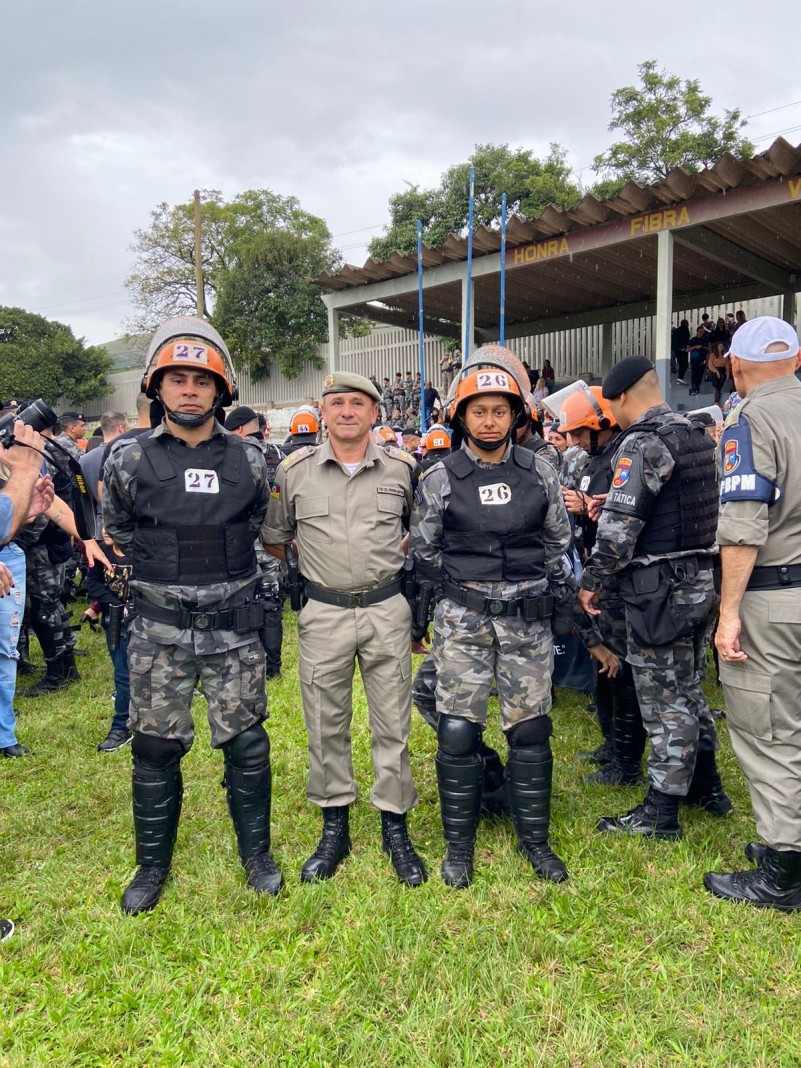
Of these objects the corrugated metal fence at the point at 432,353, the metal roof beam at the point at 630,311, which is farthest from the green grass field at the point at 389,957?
the corrugated metal fence at the point at 432,353

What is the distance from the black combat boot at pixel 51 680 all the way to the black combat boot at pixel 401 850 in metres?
3.92

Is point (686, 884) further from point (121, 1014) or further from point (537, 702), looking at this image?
point (121, 1014)

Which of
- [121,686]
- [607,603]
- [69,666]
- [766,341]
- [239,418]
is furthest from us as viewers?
[239,418]

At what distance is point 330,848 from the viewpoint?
3348 millimetres

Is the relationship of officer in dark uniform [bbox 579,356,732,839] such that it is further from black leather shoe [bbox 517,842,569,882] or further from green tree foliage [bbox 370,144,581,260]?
green tree foliage [bbox 370,144,581,260]

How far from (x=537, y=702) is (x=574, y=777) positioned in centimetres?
134

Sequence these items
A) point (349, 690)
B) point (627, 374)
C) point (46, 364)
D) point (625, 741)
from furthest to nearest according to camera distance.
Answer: point (46, 364), point (625, 741), point (627, 374), point (349, 690)

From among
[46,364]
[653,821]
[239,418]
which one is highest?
[46,364]

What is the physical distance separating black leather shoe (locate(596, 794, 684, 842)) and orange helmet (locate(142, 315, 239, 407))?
284cm

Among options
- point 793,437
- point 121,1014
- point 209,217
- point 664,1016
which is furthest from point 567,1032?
point 209,217

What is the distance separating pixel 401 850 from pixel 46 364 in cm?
3900

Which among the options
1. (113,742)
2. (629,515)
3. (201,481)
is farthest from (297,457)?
(113,742)

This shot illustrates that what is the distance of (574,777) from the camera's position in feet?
14.1

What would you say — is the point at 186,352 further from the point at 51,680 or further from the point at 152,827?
the point at 51,680
